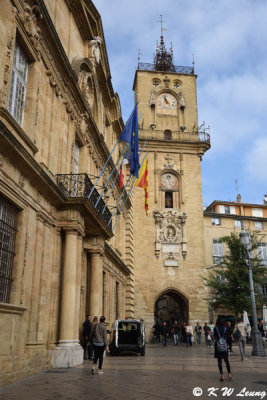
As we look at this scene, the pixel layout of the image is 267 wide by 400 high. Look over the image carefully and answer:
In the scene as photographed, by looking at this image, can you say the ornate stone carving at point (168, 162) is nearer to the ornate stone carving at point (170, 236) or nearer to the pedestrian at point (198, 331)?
the ornate stone carving at point (170, 236)

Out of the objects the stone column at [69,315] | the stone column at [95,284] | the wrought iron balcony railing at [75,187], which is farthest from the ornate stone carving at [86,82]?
the stone column at [69,315]

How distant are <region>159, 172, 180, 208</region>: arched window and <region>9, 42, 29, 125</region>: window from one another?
83.8 ft

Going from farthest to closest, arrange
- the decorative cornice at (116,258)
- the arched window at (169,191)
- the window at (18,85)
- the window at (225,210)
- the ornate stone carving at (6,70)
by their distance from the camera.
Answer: the window at (225,210) < the arched window at (169,191) < the decorative cornice at (116,258) < the window at (18,85) < the ornate stone carving at (6,70)

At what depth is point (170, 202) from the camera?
37.8 meters

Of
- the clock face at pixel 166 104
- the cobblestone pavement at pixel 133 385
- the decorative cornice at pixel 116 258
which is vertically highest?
the clock face at pixel 166 104

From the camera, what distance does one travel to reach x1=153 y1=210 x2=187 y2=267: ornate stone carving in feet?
116

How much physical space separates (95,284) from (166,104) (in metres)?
27.4

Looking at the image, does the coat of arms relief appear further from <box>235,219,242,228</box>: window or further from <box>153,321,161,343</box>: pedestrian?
<box>235,219,242,228</box>: window

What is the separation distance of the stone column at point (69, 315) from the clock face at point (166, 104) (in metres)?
28.7

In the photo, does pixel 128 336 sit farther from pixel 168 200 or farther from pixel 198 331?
pixel 168 200

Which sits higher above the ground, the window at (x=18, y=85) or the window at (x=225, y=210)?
the window at (x=225, y=210)

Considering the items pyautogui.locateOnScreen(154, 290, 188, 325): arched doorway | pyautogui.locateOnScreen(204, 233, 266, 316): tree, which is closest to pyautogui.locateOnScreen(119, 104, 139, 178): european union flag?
pyautogui.locateOnScreen(204, 233, 266, 316): tree

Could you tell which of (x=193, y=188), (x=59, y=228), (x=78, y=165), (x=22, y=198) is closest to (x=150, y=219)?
(x=193, y=188)

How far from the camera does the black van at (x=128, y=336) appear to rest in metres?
18.6
